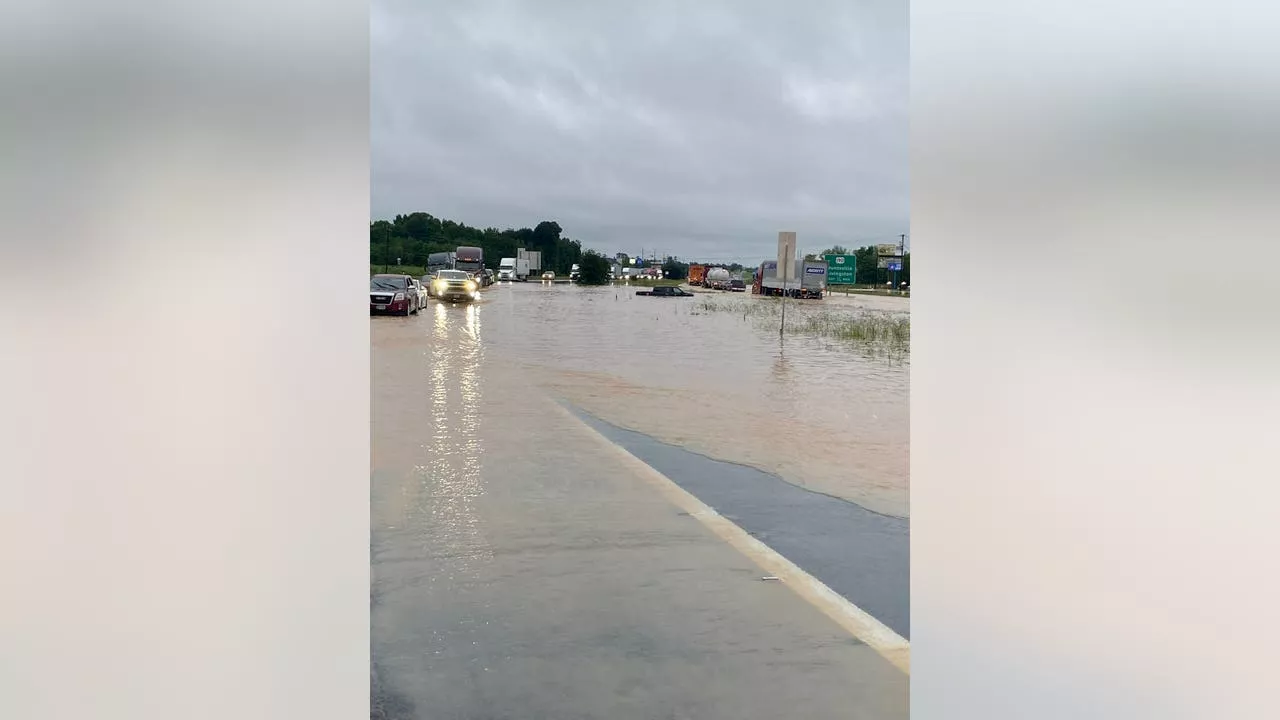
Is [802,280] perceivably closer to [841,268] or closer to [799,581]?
[841,268]

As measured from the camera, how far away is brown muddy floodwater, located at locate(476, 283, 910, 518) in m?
6.18

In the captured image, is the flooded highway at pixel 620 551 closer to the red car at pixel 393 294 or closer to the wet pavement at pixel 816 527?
the wet pavement at pixel 816 527

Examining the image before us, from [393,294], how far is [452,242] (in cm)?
1322

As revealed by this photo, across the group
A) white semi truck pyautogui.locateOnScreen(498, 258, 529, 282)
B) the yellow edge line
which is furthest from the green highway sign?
the yellow edge line

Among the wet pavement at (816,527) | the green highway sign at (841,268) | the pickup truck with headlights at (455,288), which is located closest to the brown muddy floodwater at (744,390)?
the wet pavement at (816,527)

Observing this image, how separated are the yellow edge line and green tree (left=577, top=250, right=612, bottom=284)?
39.5 metres

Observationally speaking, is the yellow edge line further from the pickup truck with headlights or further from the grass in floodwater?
the pickup truck with headlights

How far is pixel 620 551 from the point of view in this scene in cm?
367

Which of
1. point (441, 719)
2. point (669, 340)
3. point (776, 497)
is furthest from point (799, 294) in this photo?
point (441, 719)
